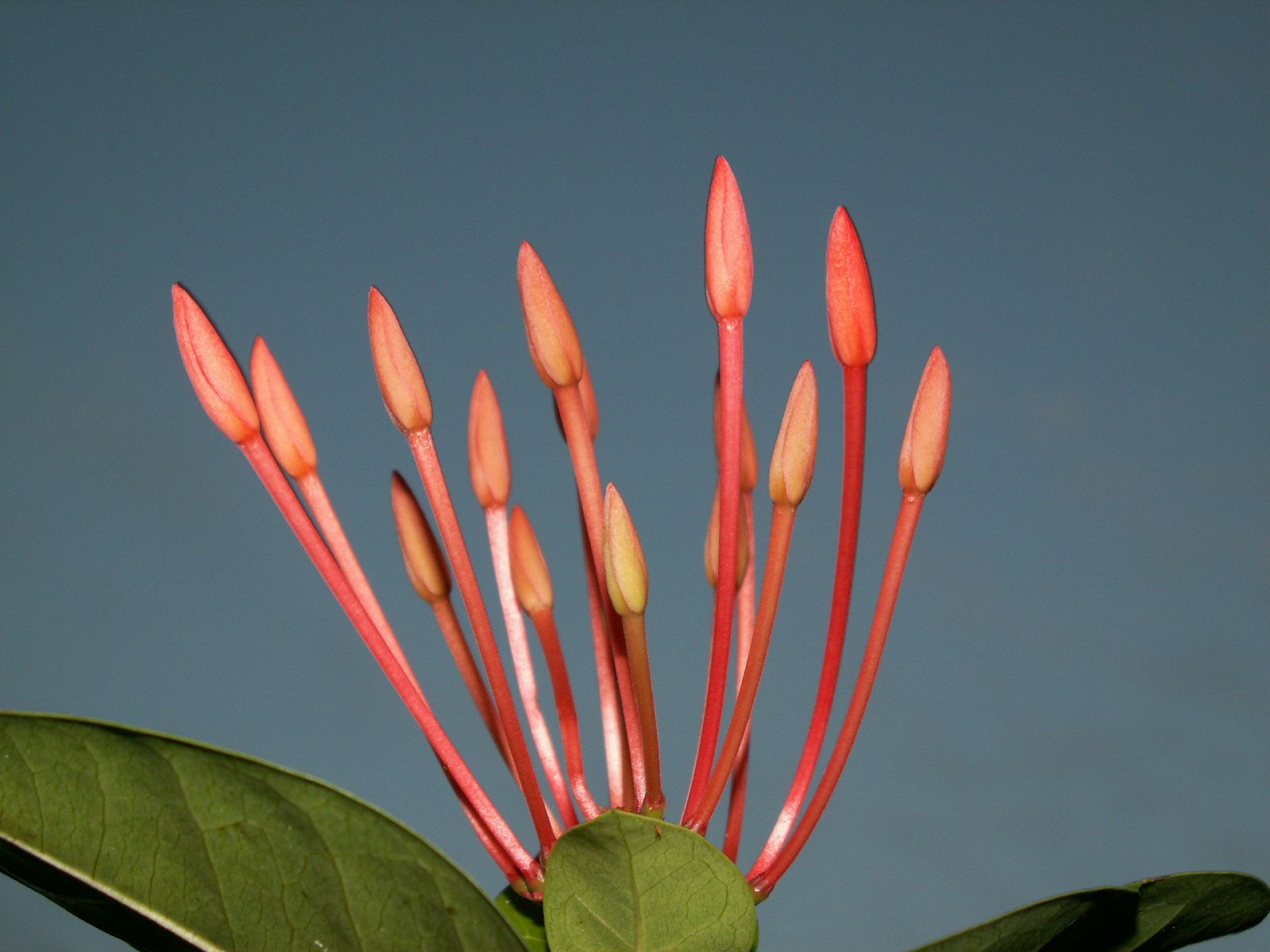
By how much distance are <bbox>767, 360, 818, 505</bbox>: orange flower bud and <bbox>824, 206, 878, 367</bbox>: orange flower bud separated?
0.09ft

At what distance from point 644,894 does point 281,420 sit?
37cm

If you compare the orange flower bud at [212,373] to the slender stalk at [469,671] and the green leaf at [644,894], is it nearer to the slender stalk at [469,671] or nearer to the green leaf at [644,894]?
the slender stalk at [469,671]

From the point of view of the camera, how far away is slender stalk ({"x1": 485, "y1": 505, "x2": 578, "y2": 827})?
0.72 metres

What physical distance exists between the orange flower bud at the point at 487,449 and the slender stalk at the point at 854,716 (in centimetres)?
30

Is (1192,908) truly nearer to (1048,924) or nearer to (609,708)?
(1048,924)

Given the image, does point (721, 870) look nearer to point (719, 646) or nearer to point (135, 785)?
point (719, 646)

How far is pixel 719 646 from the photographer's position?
64 cm

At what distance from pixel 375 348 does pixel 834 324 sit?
0.92ft

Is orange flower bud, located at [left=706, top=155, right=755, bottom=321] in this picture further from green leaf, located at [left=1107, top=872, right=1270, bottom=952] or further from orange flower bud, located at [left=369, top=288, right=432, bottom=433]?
green leaf, located at [left=1107, top=872, right=1270, bottom=952]

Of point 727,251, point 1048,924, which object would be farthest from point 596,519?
point 1048,924

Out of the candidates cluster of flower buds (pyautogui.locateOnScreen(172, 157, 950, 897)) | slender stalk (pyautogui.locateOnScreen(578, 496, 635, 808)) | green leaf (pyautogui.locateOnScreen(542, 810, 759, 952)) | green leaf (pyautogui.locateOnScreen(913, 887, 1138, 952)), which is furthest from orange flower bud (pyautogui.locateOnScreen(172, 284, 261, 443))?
green leaf (pyautogui.locateOnScreen(913, 887, 1138, 952))

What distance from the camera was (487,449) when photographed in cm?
87

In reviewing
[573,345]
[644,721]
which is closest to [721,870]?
[644,721]

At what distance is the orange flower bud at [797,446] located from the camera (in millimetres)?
716
